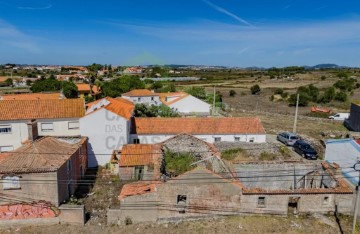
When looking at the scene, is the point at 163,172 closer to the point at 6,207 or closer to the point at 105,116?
the point at 105,116

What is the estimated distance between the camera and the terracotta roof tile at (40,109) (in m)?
31.0

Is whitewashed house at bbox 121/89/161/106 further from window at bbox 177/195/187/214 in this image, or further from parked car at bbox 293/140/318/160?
window at bbox 177/195/187/214

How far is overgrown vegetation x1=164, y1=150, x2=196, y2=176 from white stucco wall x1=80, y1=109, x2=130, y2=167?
5.17 m

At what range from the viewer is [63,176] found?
2273 centimetres

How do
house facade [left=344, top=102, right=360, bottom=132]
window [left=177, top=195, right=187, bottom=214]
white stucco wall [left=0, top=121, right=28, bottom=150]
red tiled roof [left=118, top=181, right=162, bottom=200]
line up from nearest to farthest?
red tiled roof [left=118, top=181, right=162, bottom=200], window [left=177, top=195, right=187, bottom=214], white stucco wall [left=0, top=121, right=28, bottom=150], house facade [left=344, top=102, right=360, bottom=132]

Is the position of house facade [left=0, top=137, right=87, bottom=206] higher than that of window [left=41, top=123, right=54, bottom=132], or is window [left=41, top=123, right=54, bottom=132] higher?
window [left=41, top=123, right=54, bottom=132]

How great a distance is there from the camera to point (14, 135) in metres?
30.9

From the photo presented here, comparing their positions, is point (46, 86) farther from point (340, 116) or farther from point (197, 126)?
point (340, 116)

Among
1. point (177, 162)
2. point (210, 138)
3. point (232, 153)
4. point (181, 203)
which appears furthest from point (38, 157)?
point (210, 138)

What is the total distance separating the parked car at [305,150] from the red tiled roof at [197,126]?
169 inches

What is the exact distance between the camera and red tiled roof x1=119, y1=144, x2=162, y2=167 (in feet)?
91.5

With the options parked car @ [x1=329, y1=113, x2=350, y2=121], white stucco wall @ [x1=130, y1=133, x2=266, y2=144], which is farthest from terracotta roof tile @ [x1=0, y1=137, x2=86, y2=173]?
parked car @ [x1=329, y1=113, x2=350, y2=121]

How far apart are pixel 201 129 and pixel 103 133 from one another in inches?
475

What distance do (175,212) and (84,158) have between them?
12447 mm
